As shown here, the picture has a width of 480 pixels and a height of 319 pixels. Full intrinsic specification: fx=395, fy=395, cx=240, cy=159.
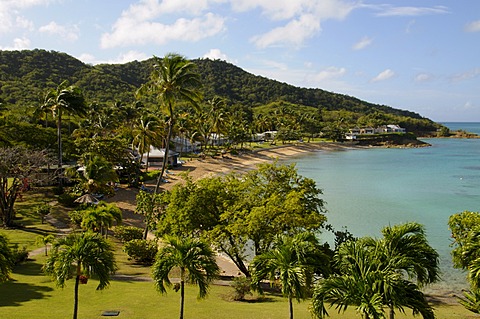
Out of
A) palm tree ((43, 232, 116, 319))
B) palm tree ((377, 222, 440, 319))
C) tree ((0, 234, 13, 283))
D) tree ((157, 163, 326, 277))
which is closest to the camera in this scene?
palm tree ((377, 222, 440, 319))

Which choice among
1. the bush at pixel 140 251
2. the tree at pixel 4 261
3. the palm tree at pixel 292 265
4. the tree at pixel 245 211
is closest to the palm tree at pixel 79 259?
the tree at pixel 4 261

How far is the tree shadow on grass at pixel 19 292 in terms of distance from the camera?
13280mm

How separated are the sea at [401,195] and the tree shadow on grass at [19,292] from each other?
18108mm

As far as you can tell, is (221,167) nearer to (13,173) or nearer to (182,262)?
(13,173)

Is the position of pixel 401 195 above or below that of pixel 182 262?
below

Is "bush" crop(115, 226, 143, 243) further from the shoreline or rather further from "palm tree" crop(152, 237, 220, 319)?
"palm tree" crop(152, 237, 220, 319)

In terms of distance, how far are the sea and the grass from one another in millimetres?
10180

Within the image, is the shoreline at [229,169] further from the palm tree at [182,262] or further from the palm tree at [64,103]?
the palm tree at [182,262]

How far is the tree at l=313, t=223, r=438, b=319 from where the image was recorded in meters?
8.76

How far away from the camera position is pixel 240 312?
13203 mm

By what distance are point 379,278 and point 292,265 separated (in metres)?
2.52

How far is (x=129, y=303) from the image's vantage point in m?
13.8

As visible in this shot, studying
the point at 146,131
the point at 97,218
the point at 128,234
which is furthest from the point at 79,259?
the point at 146,131

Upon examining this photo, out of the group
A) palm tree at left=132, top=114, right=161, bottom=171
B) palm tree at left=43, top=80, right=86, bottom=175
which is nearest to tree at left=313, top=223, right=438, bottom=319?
palm tree at left=43, top=80, right=86, bottom=175
